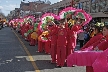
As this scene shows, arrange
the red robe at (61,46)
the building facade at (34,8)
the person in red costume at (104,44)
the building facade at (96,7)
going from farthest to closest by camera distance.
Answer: the building facade at (34,8) → the building facade at (96,7) → the red robe at (61,46) → the person in red costume at (104,44)

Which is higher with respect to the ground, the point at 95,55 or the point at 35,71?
the point at 95,55

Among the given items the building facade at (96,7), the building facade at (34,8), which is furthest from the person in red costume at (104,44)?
the building facade at (34,8)

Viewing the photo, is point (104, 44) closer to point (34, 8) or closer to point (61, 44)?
point (61, 44)

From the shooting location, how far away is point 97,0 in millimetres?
34375

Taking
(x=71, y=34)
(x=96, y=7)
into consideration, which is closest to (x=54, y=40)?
(x=71, y=34)

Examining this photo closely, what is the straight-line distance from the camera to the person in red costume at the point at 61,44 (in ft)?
29.4

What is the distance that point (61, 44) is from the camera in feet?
29.5

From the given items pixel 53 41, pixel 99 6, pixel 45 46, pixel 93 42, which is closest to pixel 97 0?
pixel 99 6

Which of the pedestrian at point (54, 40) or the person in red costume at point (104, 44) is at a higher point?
the person in red costume at point (104, 44)

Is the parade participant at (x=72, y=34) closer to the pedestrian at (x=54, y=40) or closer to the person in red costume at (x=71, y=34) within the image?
the person in red costume at (x=71, y=34)

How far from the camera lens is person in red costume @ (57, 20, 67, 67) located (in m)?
8.95

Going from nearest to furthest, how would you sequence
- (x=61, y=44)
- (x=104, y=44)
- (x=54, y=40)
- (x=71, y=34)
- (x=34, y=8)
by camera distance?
(x=104, y=44) → (x=61, y=44) → (x=71, y=34) → (x=54, y=40) → (x=34, y=8)

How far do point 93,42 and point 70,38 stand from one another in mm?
3704

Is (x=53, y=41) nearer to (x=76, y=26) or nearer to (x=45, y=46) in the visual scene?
(x=76, y=26)
